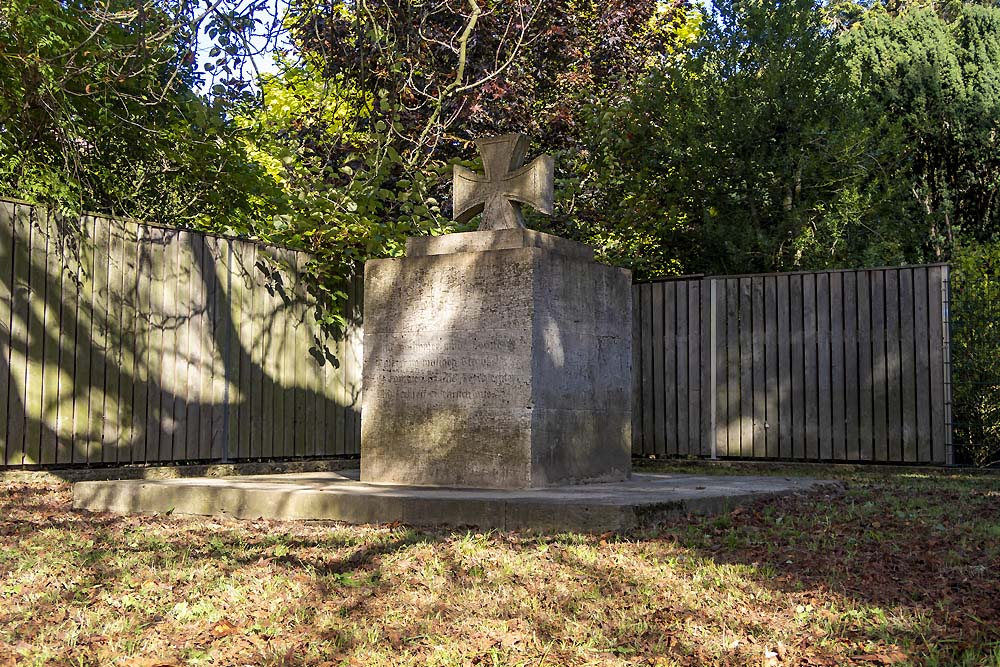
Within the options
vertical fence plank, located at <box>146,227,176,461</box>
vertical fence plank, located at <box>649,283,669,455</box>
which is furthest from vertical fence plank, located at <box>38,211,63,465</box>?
vertical fence plank, located at <box>649,283,669,455</box>

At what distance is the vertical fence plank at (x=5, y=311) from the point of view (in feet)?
30.0

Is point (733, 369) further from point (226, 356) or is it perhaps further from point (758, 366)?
point (226, 356)

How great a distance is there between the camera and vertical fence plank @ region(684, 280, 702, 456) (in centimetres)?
1329

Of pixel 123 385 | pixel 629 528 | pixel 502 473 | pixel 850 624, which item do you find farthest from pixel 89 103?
pixel 850 624

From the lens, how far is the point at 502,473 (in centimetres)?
784

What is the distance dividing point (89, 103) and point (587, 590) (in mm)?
11938

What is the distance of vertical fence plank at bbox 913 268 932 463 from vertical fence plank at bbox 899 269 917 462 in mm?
32

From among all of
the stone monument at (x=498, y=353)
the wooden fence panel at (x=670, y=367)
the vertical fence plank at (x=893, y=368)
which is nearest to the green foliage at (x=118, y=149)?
the stone monument at (x=498, y=353)

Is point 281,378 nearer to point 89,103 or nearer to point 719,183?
point 89,103

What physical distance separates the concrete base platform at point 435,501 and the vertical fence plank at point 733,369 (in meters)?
4.31

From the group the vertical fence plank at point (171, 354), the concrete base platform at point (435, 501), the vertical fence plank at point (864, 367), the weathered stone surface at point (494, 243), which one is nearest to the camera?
the concrete base platform at point (435, 501)

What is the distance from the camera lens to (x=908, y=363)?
11.9 m

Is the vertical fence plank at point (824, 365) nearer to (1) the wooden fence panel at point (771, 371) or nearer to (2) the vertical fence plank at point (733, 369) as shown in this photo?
(1) the wooden fence panel at point (771, 371)

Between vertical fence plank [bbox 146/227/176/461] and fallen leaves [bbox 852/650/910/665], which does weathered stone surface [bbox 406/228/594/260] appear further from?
fallen leaves [bbox 852/650/910/665]
